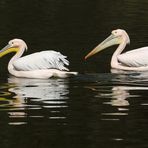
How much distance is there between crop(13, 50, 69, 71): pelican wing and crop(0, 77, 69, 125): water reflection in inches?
10.8

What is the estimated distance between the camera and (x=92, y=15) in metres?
26.2

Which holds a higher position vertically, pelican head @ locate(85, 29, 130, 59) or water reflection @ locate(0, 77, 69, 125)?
pelican head @ locate(85, 29, 130, 59)

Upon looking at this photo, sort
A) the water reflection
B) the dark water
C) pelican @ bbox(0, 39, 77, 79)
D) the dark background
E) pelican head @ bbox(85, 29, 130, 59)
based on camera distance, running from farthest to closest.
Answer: the dark background, pelican head @ bbox(85, 29, 130, 59), pelican @ bbox(0, 39, 77, 79), the water reflection, the dark water

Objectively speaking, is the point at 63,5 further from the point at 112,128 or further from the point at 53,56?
the point at 112,128

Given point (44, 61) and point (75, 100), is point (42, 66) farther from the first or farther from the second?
point (75, 100)

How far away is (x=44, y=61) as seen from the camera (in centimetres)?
1369

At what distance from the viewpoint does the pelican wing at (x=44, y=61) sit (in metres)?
13.6

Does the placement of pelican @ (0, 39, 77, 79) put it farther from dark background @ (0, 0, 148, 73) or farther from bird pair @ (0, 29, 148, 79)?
dark background @ (0, 0, 148, 73)

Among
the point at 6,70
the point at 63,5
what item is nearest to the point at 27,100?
the point at 6,70

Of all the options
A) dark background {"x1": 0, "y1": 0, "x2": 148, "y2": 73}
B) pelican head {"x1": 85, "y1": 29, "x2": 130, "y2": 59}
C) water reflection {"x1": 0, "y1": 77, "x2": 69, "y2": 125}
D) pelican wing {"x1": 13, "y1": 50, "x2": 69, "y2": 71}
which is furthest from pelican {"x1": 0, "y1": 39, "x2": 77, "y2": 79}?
pelican head {"x1": 85, "y1": 29, "x2": 130, "y2": 59}

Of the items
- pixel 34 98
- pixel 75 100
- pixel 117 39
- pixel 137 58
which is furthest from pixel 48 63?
pixel 117 39

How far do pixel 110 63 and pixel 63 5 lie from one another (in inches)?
542

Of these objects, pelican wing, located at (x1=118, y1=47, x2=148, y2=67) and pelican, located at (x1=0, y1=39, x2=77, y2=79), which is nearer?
pelican, located at (x1=0, y1=39, x2=77, y2=79)

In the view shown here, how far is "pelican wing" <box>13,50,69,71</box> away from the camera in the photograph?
44.8ft
